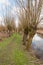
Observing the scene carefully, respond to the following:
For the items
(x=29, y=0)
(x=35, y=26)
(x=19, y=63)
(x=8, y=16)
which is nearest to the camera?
(x=19, y=63)

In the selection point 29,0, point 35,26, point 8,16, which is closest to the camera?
point 35,26

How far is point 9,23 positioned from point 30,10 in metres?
40.7

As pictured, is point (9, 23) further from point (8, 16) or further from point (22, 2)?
point (22, 2)

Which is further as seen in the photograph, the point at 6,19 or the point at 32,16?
the point at 6,19

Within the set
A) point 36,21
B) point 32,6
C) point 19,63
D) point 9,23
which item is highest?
point 32,6

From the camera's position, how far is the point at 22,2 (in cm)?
1566

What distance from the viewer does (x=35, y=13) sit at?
14.5 m

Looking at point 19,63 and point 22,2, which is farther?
point 22,2

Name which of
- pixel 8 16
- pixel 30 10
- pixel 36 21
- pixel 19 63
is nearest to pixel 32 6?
pixel 30 10

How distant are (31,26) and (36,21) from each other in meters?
0.59

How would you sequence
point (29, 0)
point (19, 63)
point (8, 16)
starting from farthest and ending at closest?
point (8, 16), point (29, 0), point (19, 63)

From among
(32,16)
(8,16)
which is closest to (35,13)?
(32,16)

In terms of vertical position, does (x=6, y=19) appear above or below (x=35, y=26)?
below

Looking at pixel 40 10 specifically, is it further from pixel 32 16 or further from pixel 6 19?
pixel 6 19
